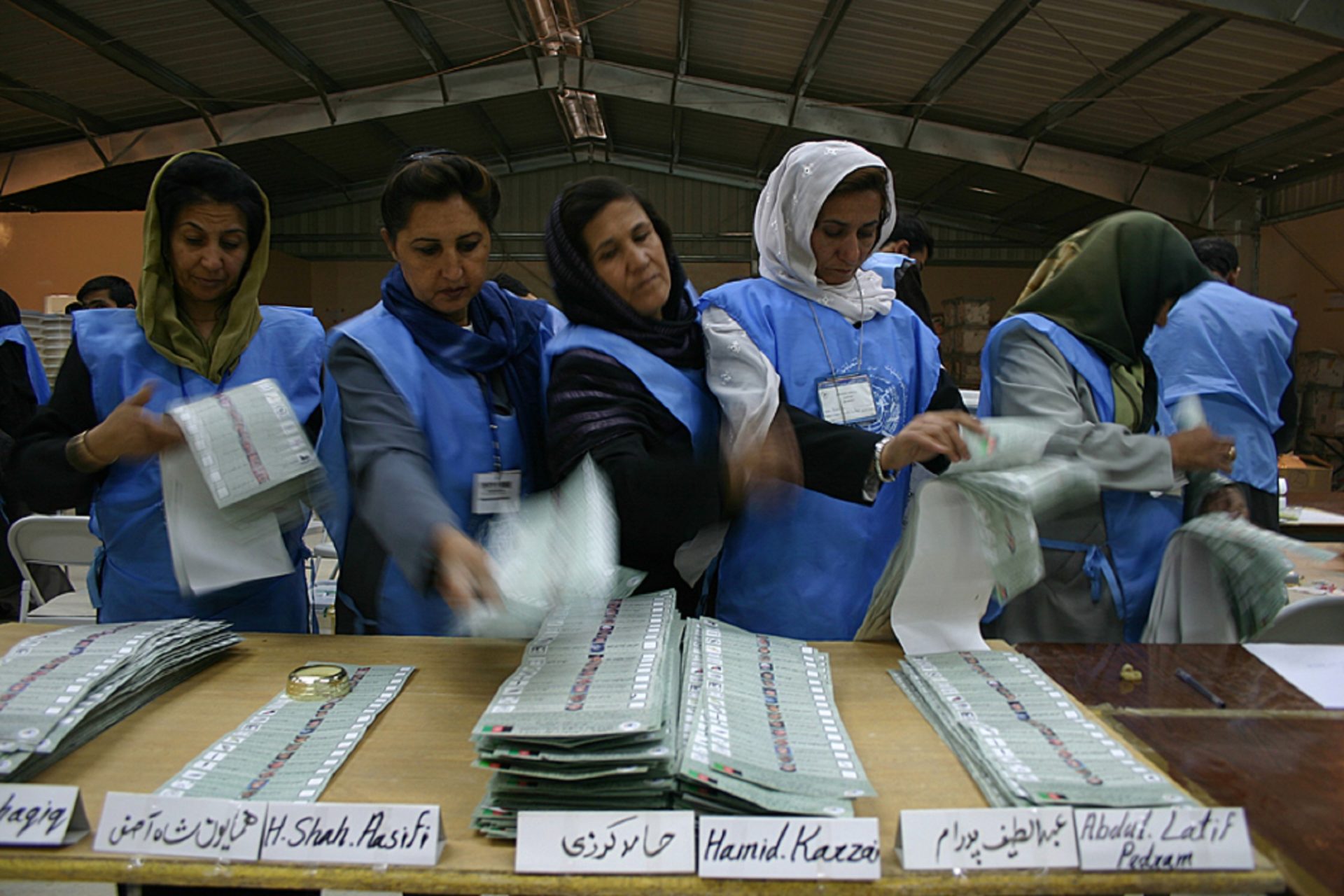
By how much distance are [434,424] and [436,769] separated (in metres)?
0.56

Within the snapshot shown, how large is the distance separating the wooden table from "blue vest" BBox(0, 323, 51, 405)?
3.49 m

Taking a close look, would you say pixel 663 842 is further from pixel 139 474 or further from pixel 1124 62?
pixel 1124 62

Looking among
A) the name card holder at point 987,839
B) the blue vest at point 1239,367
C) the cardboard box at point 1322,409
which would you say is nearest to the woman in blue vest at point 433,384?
the name card holder at point 987,839

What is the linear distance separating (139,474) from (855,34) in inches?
258

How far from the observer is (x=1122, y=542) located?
175 cm

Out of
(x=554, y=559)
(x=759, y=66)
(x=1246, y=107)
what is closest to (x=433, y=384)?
(x=554, y=559)

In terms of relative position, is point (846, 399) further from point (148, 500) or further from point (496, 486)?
point (148, 500)

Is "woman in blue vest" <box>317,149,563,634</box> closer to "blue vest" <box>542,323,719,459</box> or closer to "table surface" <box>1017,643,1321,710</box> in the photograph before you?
"blue vest" <box>542,323,719,459</box>

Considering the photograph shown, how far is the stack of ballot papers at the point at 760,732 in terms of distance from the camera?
33.6 inches

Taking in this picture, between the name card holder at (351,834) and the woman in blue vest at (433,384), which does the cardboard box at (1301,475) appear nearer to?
the woman in blue vest at (433,384)

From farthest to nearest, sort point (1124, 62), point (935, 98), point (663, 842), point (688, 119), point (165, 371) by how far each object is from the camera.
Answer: point (688, 119) < point (935, 98) < point (1124, 62) < point (165, 371) < point (663, 842)

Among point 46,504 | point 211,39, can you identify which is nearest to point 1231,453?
point 46,504

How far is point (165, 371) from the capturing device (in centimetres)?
155

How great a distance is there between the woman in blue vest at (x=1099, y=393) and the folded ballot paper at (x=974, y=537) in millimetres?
410
